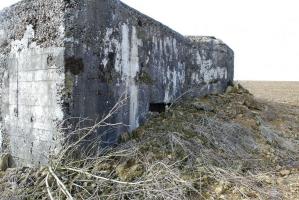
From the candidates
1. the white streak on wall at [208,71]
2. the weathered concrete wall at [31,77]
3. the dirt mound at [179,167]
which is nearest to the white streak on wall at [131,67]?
the dirt mound at [179,167]

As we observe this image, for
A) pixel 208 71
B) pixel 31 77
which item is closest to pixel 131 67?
pixel 31 77

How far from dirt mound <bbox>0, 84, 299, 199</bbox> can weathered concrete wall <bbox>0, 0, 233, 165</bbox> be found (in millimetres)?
321

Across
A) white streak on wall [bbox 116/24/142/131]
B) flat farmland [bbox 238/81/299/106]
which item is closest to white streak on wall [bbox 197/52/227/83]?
white streak on wall [bbox 116/24/142/131]

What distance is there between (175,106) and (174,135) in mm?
1456

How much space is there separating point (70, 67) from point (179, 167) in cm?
156

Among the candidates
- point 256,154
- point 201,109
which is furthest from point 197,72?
point 256,154

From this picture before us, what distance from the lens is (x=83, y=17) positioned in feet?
13.2

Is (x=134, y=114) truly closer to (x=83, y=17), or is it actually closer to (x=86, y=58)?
(x=86, y=58)

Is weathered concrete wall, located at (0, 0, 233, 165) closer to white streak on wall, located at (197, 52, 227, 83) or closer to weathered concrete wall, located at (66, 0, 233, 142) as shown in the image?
weathered concrete wall, located at (66, 0, 233, 142)

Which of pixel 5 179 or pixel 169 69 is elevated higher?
pixel 169 69

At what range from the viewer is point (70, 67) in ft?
12.8

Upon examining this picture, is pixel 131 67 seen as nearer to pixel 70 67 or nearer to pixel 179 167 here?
pixel 70 67

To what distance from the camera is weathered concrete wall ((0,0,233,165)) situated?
393cm

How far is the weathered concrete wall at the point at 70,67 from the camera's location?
3.93 metres
